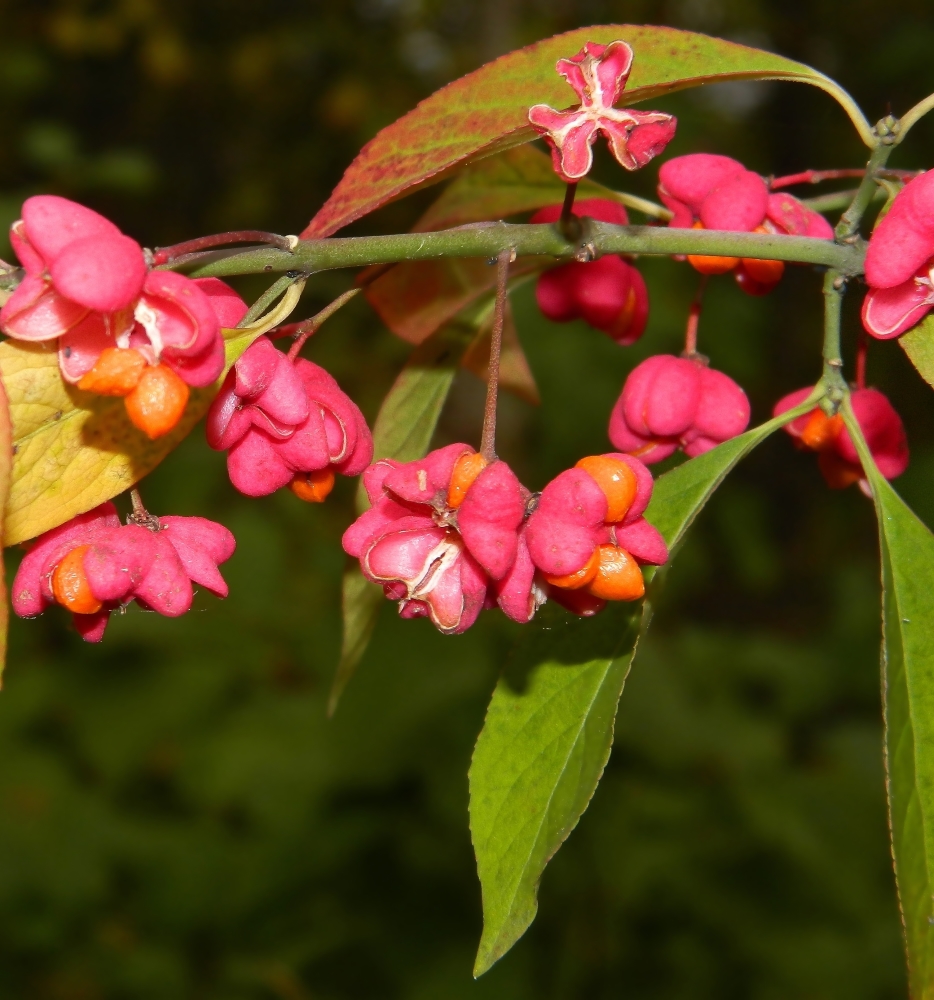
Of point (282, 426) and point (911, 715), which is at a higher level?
point (282, 426)

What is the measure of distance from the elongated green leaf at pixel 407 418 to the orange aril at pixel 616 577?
19.3 inches

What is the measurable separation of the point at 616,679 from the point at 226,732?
2.68 meters

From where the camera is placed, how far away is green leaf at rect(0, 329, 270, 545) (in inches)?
40.9

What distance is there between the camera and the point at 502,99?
3.95ft

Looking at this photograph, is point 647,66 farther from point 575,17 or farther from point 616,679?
point 575,17

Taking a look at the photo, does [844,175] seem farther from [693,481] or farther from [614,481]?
[614,481]

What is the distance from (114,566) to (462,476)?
0.35 metres

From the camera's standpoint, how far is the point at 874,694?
4758 mm

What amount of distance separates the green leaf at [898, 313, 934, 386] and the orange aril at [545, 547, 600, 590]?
1.33 feet

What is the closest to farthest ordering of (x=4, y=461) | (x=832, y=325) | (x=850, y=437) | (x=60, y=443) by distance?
(x=4, y=461) → (x=60, y=443) → (x=832, y=325) → (x=850, y=437)

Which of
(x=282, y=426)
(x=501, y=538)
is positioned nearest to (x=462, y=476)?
(x=501, y=538)

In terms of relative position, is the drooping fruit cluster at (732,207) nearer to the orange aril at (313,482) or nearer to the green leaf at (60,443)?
the orange aril at (313,482)

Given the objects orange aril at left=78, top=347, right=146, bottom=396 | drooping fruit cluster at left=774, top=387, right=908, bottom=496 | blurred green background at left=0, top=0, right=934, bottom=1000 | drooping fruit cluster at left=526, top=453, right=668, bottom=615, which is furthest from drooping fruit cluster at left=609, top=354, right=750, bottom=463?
blurred green background at left=0, top=0, right=934, bottom=1000

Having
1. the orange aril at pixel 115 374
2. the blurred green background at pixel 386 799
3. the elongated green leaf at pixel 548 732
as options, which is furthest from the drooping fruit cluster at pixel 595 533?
the blurred green background at pixel 386 799
